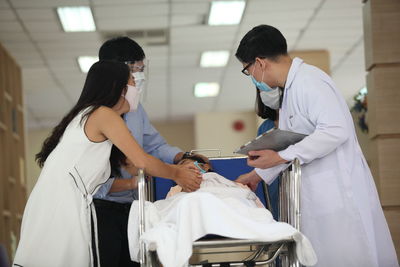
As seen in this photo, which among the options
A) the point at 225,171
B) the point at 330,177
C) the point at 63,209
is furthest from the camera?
the point at 225,171

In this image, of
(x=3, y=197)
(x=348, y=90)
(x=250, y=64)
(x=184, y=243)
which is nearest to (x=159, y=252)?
(x=184, y=243)

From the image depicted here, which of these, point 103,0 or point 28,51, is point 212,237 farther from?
point 28,51

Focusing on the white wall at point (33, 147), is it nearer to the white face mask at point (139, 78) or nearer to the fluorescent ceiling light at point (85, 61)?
the fluorescent ceiling light at point (85, 61)

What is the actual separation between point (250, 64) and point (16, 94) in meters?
5.33

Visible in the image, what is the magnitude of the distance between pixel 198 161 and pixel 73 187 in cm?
78

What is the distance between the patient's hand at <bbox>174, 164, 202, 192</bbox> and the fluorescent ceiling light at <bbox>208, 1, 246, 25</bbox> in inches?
143

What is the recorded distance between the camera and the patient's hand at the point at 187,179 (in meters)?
2.77

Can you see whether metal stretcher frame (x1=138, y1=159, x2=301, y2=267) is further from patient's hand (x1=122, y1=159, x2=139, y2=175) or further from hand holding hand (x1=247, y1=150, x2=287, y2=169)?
patient's hand (x1=122, y1=159, x2=139, y2=175)

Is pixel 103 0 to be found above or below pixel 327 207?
above

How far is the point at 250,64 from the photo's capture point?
113 inches

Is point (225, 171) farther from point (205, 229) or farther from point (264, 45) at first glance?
point (205, 229)

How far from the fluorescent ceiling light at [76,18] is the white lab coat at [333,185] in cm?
381

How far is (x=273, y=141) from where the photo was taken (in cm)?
266

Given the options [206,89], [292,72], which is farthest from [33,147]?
[292,72]
